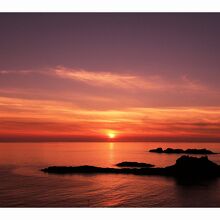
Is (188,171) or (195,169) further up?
(195,169)

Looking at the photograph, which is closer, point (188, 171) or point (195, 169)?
point (188, 171)

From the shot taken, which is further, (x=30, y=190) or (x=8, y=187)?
(x=8, y=187)

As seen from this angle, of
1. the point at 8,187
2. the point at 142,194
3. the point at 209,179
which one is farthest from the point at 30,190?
the point at 209,179

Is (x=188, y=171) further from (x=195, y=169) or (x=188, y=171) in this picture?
(x=195, y=169)

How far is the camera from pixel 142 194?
4050 centimetres

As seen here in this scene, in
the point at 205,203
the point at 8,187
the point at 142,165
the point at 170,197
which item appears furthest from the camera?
the point at 142,165

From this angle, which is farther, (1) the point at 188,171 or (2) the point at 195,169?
(2) the point at 195,169

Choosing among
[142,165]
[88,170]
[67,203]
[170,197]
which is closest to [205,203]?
[170,197]

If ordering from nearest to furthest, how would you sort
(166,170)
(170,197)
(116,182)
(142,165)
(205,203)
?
(205,203) → (170,197) → (116,182) → (166,170) → (142,165)

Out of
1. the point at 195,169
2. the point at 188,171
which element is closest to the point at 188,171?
the point at 188,171

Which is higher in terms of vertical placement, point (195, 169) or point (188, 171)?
point (195, 169)

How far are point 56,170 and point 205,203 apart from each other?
132 feet
